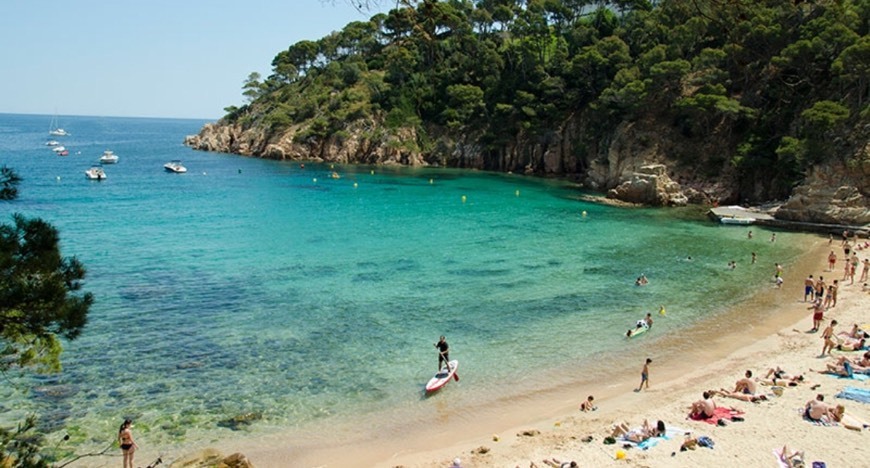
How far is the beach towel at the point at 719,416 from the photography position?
49.8 feet

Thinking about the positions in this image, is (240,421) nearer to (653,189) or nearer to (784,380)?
(784,380)

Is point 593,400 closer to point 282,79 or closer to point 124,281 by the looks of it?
point 124,281

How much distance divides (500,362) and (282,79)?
10667 cm

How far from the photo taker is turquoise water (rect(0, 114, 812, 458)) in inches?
674

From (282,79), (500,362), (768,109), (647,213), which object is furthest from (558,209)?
(282,79)

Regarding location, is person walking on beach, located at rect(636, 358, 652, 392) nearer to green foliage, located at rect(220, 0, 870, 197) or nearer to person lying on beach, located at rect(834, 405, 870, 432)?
person lying on beach, located at rect(834, 405, 870, 432)

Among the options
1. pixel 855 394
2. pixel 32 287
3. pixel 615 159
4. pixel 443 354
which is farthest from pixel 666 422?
pixel 615 159

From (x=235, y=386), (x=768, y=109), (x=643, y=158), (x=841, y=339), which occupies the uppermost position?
(x=768, y=109)

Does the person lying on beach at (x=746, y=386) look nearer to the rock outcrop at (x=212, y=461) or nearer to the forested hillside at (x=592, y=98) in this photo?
the forested hillside at (x=592, y=98)

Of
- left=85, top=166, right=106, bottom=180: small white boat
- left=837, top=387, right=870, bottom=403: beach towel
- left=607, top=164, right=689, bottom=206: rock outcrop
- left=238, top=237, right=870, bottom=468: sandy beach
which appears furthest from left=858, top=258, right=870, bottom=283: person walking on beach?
left=85, top=166, right=106, bottom=180: small white boat

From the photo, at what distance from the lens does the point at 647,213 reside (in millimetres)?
49219

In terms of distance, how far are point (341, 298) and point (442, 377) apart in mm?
9390

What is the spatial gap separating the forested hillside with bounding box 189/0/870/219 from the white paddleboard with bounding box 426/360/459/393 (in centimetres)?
1160

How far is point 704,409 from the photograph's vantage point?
50.3 ft
